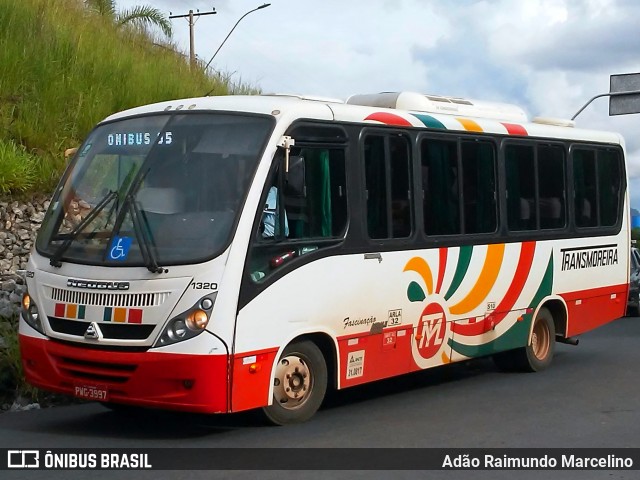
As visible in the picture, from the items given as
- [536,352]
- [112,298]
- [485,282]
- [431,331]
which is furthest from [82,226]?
[536,352]

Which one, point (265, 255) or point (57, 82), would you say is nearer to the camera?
point (265, 255)

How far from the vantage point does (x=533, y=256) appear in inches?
508

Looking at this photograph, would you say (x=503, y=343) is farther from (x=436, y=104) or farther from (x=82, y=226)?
(x=82, y=226)

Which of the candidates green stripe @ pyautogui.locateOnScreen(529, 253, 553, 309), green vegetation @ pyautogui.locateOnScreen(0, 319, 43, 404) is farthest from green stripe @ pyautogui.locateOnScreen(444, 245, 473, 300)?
green vegetation @ pyautogui.locateOnScreen(0, 319, 43, 404)

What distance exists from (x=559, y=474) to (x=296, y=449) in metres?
1.96

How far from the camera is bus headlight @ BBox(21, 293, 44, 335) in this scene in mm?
9211

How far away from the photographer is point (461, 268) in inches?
453

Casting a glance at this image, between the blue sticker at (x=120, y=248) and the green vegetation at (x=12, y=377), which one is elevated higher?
the blue sticker at (x=120, y=248)

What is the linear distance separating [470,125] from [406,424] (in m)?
3.84

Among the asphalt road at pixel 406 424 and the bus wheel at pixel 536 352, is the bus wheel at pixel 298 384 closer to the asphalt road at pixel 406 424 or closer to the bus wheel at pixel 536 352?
the asphalt road at pixel 406 424

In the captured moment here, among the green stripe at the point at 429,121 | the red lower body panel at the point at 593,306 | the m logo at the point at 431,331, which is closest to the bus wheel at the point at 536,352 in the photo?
the red lower body panel at the point at 593,306

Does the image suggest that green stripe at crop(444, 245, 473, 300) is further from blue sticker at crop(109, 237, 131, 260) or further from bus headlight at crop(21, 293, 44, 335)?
bus headlight at crop(21, 293, 44, 335)

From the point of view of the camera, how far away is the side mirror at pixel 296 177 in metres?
9.23

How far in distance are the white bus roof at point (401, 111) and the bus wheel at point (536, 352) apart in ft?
7.42
